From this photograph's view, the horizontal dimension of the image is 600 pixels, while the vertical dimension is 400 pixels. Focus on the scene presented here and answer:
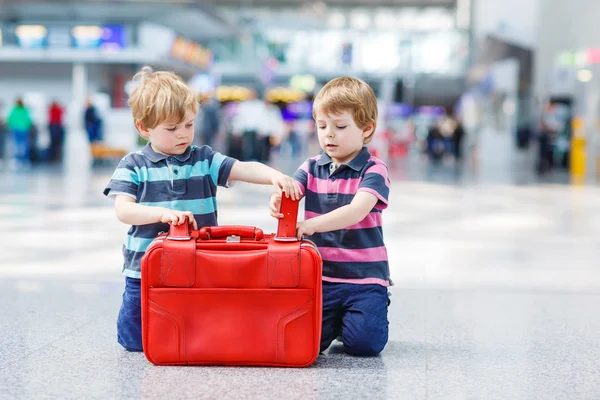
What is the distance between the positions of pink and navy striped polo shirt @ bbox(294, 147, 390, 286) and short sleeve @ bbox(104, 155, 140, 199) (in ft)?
2.03

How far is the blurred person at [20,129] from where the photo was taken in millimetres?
20578

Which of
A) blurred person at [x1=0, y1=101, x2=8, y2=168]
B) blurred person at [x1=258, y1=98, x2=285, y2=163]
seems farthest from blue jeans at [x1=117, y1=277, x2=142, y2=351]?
blurred person at [x1=0, y1=101, x2=8, y2=168]

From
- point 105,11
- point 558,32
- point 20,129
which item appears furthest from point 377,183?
point 558,32

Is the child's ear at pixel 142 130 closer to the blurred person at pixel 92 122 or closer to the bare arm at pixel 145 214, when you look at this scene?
the bare arm at pixel 145 214

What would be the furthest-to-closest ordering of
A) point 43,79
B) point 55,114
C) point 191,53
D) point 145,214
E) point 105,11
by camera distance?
point 191,53 → point 43,79 → point 105,11 → point 55,114 → point 145,214

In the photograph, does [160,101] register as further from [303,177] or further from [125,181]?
[303,177]

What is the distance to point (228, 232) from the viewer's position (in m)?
3.18

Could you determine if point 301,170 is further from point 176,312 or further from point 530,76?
point 530,76

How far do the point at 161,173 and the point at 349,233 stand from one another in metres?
0.73

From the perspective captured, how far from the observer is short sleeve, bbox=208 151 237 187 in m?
3.42

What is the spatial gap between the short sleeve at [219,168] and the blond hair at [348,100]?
37cm

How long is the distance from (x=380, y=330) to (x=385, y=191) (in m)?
0.51

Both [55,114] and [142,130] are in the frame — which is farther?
[55,114]

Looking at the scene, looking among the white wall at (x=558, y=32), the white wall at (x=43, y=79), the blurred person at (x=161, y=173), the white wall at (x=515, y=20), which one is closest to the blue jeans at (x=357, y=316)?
the blurred person at (x=161, y=173)
